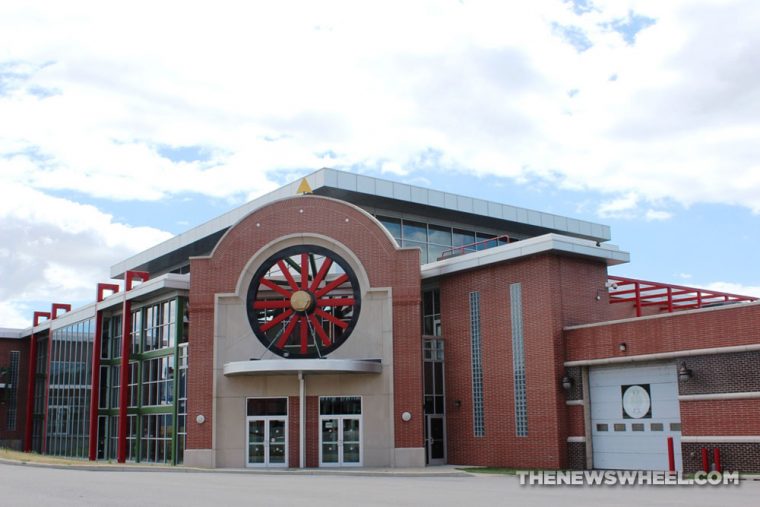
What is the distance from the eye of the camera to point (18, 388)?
5600 centimetres

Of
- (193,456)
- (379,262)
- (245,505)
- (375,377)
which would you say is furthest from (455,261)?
(245,505)

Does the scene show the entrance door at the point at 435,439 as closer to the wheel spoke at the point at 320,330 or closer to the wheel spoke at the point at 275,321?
the wheel spoke at the point at 320,330

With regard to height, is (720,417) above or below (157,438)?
above

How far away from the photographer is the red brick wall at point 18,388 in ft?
181

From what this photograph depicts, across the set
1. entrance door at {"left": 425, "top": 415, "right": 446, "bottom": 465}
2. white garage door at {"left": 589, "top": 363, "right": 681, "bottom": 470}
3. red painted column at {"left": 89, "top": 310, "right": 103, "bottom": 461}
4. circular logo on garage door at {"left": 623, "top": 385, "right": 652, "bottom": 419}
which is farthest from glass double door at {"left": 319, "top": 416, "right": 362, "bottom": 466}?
red painted column at {"left": 89, "top": 310, "right": 103, "bottom": 461}

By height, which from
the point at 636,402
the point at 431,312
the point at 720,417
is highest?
the point at 431,312

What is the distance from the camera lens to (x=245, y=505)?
50.1 ft

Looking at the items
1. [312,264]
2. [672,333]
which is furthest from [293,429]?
[672,333]

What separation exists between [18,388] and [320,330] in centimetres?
3228

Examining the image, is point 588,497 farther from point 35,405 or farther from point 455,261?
point 35,405

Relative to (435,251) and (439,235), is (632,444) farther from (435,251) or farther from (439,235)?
(439,235)

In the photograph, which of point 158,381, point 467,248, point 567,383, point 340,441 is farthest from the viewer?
point 467,248

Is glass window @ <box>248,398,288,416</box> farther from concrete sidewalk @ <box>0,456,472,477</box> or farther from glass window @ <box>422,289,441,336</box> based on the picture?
glass window @ <box>422,289,441,336</box>

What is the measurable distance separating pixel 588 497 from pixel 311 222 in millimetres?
18389
